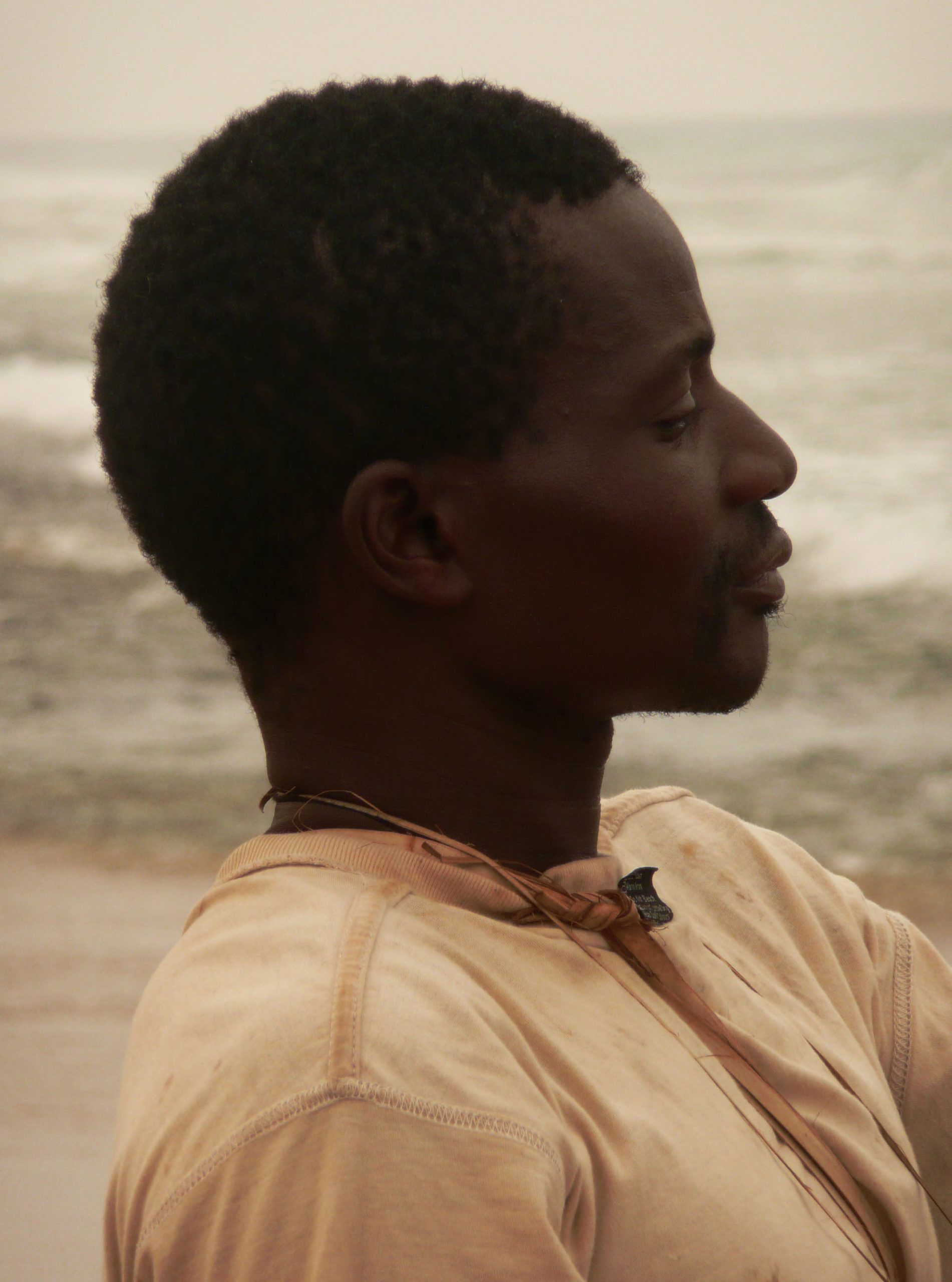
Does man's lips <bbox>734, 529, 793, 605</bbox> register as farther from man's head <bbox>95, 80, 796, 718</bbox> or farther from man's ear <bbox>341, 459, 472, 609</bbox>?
man's ear <bbox>341, 459, 472, 609</bbox>

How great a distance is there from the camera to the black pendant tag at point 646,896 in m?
1.14

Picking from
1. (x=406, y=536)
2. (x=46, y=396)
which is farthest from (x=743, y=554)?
(x=46, y=396)

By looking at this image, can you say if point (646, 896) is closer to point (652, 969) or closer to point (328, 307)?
point (652, 969)

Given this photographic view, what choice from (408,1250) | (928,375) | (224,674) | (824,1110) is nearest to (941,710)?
(928,375)

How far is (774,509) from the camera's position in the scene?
609 centimetres

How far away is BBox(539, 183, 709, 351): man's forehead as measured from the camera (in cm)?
105

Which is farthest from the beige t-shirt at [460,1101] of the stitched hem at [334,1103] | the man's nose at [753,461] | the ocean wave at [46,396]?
the ocean wave at [46,396]

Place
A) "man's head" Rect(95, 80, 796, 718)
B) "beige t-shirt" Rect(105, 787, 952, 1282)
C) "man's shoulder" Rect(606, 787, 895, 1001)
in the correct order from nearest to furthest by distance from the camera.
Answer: "beige t-shirt" Rect(105, 787, 952, 1282) < "man's head" Rect(95, 80, 796, 718) < "man's shoulder" Rect(606, 787, 895, 1001)

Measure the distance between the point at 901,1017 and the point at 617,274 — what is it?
27.1 inches

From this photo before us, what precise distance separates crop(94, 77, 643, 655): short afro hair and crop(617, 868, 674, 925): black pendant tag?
0.33 metres

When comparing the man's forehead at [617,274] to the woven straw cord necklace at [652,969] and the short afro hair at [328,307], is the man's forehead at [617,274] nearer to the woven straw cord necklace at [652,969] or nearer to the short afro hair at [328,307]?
the short afro hair at [328,307]

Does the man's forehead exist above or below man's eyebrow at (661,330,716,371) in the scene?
above

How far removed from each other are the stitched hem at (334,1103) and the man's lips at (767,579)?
0.45 metres

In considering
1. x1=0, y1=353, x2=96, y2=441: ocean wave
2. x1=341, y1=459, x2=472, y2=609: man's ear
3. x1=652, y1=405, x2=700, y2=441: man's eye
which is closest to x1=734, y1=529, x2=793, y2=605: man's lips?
x1=652, y1=405, x2=700, y2=441: man's eye
